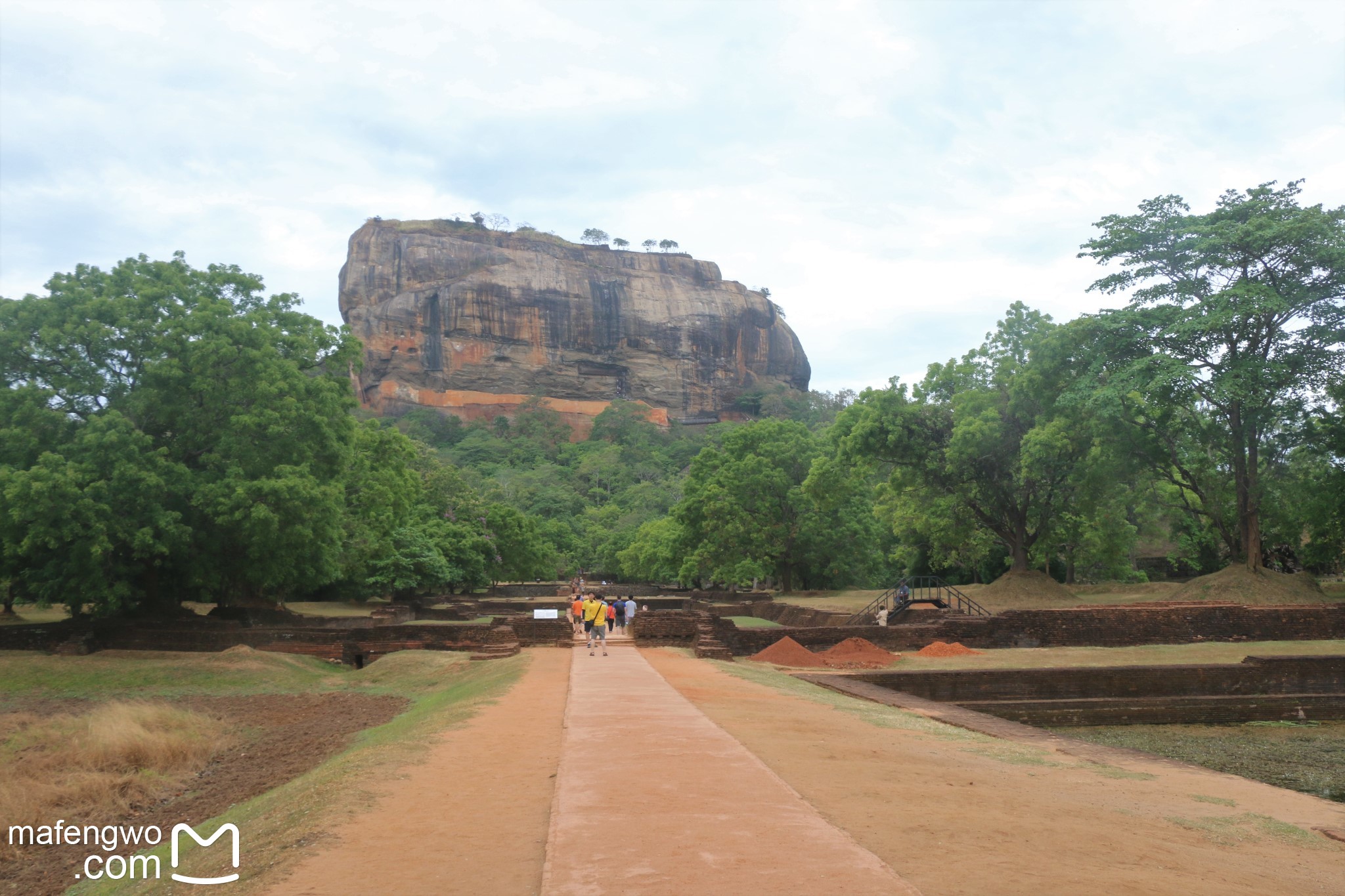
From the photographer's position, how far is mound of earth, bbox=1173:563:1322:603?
22.0 metres

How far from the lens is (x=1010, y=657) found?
18.4 m

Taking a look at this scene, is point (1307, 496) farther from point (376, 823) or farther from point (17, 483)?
point (17, 483)

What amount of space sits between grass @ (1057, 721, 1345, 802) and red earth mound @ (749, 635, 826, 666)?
5337mm

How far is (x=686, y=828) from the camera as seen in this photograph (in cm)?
485

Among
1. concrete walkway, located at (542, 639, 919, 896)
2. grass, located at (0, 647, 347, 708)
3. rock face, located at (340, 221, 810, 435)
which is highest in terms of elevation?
rock face, located at (340, 221, 810, 435)

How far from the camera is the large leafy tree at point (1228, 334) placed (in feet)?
72.0

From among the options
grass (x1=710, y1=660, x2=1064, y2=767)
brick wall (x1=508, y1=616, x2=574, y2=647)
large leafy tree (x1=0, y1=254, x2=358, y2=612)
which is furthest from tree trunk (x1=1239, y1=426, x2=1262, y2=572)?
large leafy tree (x1=0, y1=254, x2=358, y2=612)

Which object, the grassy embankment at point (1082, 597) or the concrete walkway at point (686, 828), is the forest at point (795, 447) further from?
the concrete walkway at point (686, 828)

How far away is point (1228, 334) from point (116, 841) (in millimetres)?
24606

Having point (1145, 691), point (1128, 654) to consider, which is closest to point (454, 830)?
point (1145, 691)

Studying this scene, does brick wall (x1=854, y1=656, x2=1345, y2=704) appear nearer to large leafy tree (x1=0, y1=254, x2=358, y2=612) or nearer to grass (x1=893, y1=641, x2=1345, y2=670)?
grass (x1=893, y1=641, x2=1345, y2=670)

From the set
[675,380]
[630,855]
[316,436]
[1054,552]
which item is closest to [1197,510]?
[1054,552]

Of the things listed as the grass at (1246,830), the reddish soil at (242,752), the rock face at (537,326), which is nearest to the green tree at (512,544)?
the reddish soil at (242,752)

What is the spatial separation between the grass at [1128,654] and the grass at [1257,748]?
2.71m
